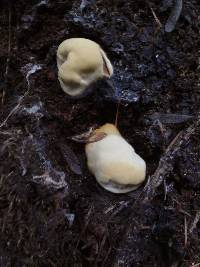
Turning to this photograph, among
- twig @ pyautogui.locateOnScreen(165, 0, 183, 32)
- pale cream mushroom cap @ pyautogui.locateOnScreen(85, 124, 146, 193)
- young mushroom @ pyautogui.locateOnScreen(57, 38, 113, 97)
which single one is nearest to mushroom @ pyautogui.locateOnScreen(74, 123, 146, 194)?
pale cream mushroom cap @ pyautogui.locateOnScreen(85, 124, 146, 193)

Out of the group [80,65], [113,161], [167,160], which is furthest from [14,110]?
[167,160]

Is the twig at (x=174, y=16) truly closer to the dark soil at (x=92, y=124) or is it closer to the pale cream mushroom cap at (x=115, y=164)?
the dark soil at (x=92, y=124)

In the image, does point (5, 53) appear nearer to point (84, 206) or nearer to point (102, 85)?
point (102, 85)

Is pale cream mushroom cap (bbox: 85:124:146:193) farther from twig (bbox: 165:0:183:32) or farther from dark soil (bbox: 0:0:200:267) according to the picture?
twig (bbox: 165:0:183:32)

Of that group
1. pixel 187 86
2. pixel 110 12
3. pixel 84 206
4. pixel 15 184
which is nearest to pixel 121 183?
pixel 84 206

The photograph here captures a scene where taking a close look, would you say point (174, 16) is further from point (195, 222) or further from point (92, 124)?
point (195, 222)

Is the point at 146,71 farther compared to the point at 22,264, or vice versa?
the point at 146,71

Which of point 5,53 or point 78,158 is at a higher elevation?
point 5,53
